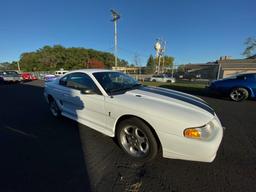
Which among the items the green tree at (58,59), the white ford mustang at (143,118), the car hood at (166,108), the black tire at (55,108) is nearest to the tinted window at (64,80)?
the white ford mustang at (143,118)

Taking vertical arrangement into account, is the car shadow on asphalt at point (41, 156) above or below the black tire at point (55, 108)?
below

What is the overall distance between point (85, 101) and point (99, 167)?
4.43ft

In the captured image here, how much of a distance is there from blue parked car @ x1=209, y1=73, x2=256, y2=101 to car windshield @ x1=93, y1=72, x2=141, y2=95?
5704mm

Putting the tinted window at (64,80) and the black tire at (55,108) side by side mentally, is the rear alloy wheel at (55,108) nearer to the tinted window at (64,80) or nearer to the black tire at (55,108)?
the black tire at (55,108)

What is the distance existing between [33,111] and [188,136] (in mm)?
5206

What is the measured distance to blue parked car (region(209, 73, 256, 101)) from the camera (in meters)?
6.87

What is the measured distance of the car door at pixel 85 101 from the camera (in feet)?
9.67

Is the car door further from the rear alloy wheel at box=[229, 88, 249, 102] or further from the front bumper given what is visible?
the rear alloy wheel at box=[229, 88, 249, 102]

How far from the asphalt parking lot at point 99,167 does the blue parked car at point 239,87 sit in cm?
402

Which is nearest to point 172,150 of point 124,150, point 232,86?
point 124,150

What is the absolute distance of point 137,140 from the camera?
2.60 metres

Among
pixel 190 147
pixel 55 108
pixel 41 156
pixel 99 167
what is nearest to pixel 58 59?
pixel 55 108

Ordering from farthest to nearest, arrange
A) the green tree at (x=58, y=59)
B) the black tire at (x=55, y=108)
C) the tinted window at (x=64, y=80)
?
the green tree at (x=58, y=59) → the black tire at (x=55, y=108) → the tinted window at (x=64, y=80)

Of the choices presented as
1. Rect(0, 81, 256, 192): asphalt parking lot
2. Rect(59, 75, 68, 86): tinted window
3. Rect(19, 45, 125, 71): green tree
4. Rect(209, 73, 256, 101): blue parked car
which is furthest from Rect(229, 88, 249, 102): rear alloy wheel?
Rect(19, 45, 125, 71): green tree
